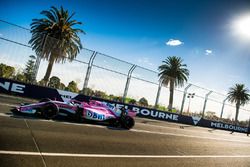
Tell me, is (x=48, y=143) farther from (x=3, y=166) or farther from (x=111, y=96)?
(x=111, y=96)

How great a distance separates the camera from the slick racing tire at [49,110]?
741 centimetres

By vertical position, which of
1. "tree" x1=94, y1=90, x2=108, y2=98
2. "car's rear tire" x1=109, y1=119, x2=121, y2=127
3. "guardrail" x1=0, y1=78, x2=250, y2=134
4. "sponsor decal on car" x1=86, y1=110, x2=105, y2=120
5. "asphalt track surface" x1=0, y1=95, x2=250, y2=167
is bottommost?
"asphalt track surface" x1=0, y1=95, x2=250, y2=167

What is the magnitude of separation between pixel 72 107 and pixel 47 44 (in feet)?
28.9

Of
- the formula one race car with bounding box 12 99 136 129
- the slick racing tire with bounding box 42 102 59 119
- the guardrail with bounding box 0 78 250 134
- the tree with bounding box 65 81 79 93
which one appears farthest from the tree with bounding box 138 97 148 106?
the slick racing tire with bounding box 42 102 59 119

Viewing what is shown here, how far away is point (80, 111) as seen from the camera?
821cm

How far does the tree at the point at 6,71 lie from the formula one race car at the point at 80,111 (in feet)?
22.4

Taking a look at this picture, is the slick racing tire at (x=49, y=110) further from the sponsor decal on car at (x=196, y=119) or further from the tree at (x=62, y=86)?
the sponsor decal on car at (x=196, y=119)

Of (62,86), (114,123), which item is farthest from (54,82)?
(114,123)

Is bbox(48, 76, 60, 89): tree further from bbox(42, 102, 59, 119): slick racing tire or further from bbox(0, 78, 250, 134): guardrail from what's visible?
bbox(42, 102, 59, 119): slick racing tire

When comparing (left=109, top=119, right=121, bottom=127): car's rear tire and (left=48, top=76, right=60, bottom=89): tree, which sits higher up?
(left=48, top=76, right=60, bottom=89): tree

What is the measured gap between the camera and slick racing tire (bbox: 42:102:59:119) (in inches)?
292

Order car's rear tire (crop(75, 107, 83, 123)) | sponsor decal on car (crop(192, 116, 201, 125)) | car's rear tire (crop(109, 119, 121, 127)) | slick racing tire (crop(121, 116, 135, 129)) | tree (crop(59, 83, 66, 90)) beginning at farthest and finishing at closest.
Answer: sponsor decal on car (crop(192, 116, 201, 125))
tree (crop(59, 83, 66, 90))
slick racing tire (crop(121, 116, 135, 129))
car's rear tire (crop(109, 119, 121, 127))
car's rear tire (crop(75, 107, 83, 123))

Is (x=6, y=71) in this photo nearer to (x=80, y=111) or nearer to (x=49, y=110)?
(x=49, y=110)

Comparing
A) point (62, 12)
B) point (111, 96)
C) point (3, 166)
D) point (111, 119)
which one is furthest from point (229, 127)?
point (3, 166)
